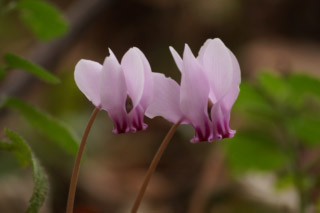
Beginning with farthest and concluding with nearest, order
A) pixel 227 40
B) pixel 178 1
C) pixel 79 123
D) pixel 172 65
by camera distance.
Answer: pixel 178 1
pixel 227 40
pixel 172 65
pixel 79 123

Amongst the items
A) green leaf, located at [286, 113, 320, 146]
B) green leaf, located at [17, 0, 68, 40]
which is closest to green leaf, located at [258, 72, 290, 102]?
green leaf, located at [286, 113, 320, 146]

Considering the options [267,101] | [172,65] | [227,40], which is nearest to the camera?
[267,101]

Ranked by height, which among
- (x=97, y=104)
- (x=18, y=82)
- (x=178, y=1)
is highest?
(x=97, y=104)

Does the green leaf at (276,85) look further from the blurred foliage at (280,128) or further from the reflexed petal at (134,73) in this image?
the reflexed petal at (134,73)

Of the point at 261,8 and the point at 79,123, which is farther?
the point at 261,8

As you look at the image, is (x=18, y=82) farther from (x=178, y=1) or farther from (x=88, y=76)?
(x=178, y=1)

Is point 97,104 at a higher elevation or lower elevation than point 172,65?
higher

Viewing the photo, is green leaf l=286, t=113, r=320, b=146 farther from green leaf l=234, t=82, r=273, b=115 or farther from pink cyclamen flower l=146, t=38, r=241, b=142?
pink cyclamen flower l=146, t=38, r=241, b=142

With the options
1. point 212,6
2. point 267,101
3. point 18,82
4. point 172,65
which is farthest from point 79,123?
point 212,6
